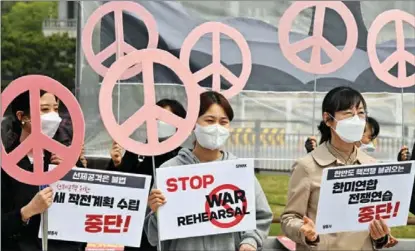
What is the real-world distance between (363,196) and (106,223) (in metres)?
1.06

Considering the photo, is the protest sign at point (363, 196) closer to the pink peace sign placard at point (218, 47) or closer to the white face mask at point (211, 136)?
the white face mask at point (211, 136)

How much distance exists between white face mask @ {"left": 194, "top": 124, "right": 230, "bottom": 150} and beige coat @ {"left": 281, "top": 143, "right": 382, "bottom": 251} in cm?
32

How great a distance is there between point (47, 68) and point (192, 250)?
11273 mm

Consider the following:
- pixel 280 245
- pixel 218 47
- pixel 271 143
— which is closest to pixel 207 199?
pixel 218 47

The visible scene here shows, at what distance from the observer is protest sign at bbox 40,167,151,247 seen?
327cm

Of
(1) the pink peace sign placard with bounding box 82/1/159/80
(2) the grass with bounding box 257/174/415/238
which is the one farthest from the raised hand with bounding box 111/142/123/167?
(2) the grass with bounding box 257/174/415/238

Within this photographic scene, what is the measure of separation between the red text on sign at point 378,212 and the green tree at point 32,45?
10731mm

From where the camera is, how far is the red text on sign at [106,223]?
3.29 m

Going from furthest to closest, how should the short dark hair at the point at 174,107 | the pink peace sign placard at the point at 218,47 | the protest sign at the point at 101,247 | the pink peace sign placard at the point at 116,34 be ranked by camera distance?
the pink peace sign placard at the point at 116,34
the protest sign at the point at 101,247
the pink peace sign placard at the point at 218,47
the short dark hair at the point at 174,107

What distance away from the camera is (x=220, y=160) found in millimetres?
Answer: 3268

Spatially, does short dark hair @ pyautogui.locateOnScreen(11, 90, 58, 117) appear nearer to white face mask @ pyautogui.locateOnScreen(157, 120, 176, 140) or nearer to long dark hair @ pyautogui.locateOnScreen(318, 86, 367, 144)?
white face mask @ pyautogui.locateOnScreen(157, 120, 176, 140)

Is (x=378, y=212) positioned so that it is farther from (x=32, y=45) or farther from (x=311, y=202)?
(x=32, y=45)

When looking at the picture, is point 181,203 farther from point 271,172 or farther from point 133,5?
point 271,172

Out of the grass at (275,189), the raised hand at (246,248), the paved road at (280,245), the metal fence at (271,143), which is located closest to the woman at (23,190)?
the raised hand at (246,248)
